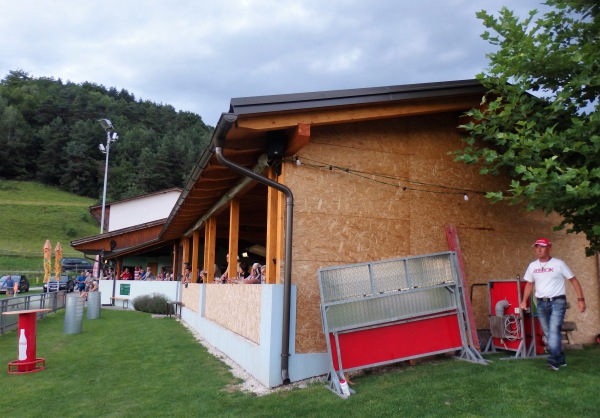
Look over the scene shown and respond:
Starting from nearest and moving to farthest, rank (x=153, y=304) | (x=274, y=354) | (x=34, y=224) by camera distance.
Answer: (x=274, y=354) < (x=153, y=304) < (x=34, y=224)

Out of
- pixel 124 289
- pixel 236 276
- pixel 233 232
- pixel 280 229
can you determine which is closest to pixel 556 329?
pixel 280 229

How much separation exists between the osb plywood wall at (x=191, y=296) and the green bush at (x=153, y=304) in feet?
7.38

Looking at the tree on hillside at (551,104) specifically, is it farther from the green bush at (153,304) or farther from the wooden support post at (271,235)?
the green bush at (153,304)

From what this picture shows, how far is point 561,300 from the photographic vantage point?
6.31 meters

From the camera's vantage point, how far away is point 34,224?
2589 inches

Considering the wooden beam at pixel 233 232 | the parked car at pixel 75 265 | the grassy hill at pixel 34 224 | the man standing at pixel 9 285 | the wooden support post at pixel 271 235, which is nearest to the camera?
the wooden support post at pixel 271 235

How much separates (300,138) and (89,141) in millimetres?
101272

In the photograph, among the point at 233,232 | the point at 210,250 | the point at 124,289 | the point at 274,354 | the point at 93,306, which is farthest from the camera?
the point at 124,289

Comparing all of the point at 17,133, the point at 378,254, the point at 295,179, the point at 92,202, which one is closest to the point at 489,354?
the point at 378,254

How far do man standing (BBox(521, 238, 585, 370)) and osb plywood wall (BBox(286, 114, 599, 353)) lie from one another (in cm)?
187

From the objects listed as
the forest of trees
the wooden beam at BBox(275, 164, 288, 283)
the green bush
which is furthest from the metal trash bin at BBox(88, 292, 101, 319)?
the forest of trees

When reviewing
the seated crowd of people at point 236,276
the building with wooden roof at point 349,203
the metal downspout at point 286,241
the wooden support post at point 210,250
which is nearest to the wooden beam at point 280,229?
the building with wooden roof at point 349,203

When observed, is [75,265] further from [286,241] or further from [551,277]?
[551,277]

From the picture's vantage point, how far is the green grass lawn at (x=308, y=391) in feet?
16.9
